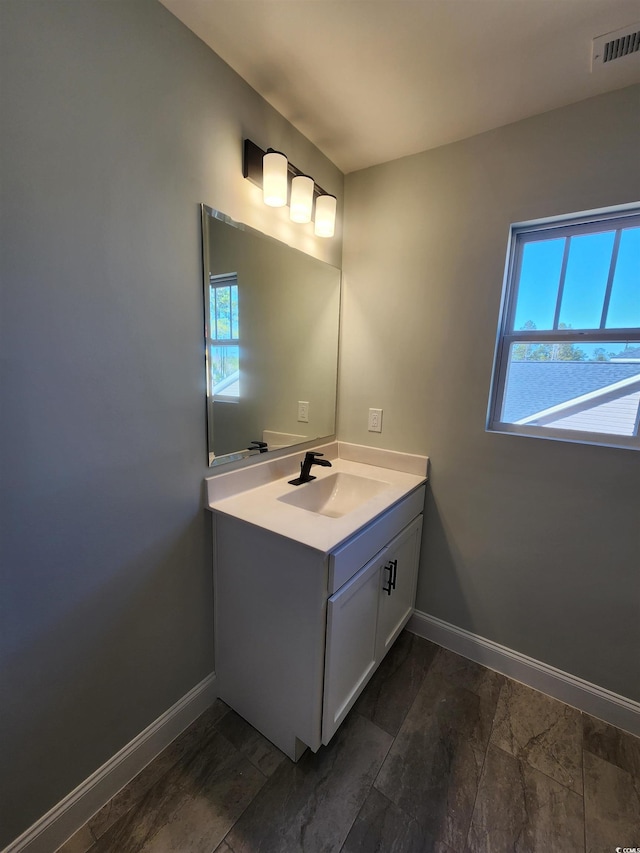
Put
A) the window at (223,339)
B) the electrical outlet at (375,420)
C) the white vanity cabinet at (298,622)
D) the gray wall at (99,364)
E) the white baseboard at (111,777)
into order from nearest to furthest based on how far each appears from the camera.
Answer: the gray wall at (99,364)
the white baseboard at (111,777)
the white vanity cabinet at (298,622)
the window at (223,339)
the electrical outlet at (375,420)

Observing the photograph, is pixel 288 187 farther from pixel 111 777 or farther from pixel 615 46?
pixel 111 777

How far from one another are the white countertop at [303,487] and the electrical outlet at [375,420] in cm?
12

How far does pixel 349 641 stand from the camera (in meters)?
1.21

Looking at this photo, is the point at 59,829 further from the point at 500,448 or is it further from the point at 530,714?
the point at 500,448

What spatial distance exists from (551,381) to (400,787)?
161 cm

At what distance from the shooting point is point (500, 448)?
5.04ft

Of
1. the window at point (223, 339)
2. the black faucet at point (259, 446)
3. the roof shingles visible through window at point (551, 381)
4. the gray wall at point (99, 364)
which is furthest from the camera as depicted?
the black faucet at point (259, 446)

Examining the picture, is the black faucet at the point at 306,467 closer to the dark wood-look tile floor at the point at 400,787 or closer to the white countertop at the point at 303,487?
the white countertop at the point at 303,487

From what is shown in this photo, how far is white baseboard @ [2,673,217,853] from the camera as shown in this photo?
3.11ft

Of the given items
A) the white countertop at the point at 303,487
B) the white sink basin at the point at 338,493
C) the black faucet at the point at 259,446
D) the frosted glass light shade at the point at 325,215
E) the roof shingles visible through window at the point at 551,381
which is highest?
the frosted glass light shade at the point at 325,215

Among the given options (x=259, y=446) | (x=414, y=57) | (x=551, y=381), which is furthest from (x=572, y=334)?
(x=259, y=446)

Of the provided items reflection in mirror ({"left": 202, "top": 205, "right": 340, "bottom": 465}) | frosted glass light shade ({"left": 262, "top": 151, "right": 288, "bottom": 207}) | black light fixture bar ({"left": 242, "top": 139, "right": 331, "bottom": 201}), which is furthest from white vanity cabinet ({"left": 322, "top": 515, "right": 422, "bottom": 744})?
black light fixture bar ({"left": 242, "top": 139, "right": 331, "bottom": 201})

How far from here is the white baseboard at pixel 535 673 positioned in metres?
1.38

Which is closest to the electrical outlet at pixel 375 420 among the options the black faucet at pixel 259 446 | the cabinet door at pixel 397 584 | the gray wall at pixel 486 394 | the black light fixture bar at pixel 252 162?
the gray wall at pixel 486 394
